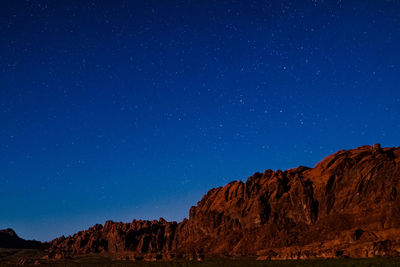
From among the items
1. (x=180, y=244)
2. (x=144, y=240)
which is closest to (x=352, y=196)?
(x=180, y=244)

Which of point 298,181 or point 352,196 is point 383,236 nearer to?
point 352,196

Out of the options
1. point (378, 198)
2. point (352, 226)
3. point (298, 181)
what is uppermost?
point (298, 181)

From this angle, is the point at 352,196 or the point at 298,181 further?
the point at 298,181

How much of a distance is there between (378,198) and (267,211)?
3500 centimetres

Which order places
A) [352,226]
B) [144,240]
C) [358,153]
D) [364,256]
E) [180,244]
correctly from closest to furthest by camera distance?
1. [364,256]
2. [352,226]
3. [358,153]
4. [180,244]
5. [144,240]

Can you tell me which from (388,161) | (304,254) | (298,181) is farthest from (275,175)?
(304,254)

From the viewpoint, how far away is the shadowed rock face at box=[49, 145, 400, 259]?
79000mm

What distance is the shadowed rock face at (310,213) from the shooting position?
259 ft

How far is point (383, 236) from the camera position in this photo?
73812mm

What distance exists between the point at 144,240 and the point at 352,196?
102085 millimetres

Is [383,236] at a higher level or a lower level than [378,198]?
lower

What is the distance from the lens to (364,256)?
6600 cm

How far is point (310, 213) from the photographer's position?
102000 mm

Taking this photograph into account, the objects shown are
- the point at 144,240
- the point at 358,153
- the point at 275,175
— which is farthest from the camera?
the point at 144,240
